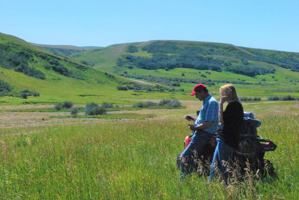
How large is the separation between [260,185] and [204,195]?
107 cm

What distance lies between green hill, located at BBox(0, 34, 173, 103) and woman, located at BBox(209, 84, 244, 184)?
89.4m

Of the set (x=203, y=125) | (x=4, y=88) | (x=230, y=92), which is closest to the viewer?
(x=230, y=92)

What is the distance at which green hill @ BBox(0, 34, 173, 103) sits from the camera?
10657 cm

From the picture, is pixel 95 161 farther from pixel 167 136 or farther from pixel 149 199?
pixel 167 136

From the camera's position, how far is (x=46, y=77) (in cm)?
12519

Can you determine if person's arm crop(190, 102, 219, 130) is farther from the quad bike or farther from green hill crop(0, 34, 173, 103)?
green hill crop(0, 34, 173, 103)

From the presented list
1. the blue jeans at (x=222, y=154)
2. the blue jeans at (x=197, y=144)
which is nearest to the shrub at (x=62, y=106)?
the blue jeans at (x=197, y=144)

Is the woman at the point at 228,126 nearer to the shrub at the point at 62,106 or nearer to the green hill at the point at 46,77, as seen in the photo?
the shrub at the point at 62,106

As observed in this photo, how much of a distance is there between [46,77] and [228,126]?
120 metres

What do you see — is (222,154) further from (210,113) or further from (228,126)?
(210,113)

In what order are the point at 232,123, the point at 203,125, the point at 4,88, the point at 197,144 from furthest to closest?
the point at 4,88 < the point at 197,144 < the point at 203,125 < the point at 232,123

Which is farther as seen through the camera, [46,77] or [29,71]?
[46,77]

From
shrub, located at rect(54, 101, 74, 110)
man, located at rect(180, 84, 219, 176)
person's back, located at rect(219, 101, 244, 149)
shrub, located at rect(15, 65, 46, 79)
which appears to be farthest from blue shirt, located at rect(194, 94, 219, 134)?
shrub, located at rect(15, 65, 46, 79)

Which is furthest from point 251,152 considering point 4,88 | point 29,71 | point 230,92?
point 29,71
